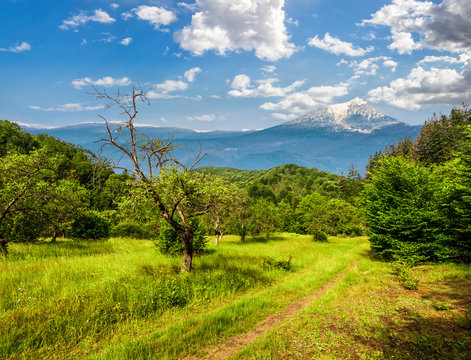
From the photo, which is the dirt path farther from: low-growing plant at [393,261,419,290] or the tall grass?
low-growing plant at [393,261,419,290]

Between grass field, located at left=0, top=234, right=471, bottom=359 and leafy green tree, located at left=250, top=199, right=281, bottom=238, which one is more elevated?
grass field, located at left=0, top=234, right=471, bottom=359

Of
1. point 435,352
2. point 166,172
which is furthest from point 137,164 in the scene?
point 435,352

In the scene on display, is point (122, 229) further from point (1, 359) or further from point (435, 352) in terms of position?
point (435, 352)

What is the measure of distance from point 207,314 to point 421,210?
1643cm

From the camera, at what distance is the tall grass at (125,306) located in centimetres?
608

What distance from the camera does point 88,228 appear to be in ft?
97.0

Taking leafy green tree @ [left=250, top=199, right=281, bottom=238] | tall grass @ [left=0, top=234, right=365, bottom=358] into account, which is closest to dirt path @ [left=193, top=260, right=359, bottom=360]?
tall grass @ [left=0, top=234, right=365, bottom=358]

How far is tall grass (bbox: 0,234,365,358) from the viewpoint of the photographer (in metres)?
6.08

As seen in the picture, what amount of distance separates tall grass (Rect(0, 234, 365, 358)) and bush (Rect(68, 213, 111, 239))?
666 inches

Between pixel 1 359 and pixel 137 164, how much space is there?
800cm

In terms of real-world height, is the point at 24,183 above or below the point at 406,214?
above

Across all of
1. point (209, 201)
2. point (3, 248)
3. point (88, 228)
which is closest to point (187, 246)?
point (209, 201)

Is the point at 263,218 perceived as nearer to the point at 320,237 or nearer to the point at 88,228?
the point at 320,237

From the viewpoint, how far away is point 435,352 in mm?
5219
